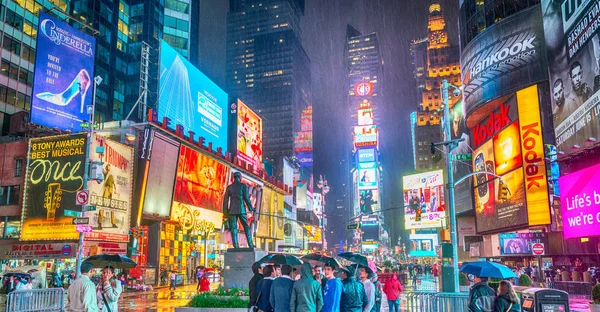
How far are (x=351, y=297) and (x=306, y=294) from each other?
1.05 m

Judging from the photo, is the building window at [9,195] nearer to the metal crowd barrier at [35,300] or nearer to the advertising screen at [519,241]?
the metal crowd barrier at [35,300]

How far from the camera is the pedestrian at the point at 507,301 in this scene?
9.07m

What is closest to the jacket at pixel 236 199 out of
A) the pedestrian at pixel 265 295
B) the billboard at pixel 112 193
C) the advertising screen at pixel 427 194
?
the pedestrian at pixel 265 295

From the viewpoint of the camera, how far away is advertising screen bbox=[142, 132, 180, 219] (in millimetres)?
44409

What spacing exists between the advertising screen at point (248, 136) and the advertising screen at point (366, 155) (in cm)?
6929

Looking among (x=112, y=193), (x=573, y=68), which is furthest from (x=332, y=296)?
(x=112, y=193)

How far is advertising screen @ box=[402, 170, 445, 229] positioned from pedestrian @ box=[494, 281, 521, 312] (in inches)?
2318

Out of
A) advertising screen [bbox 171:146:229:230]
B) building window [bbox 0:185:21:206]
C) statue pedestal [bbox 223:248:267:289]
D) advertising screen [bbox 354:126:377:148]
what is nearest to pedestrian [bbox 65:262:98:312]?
statue pedestal [bbox 223:248:267:289]

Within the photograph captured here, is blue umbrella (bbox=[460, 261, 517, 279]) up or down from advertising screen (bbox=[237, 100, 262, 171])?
down

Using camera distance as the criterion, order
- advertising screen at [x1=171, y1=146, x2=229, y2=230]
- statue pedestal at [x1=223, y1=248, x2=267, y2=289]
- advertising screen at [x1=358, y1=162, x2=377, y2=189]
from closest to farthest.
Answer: statue pedestal at [x1=223, y1=248, x2=267, y2=289] < advertising screen at [x1=171, y1=146, x2=229, y2=230] < advertising screen at [x1=358, y1=162, x2=377, y2=189]

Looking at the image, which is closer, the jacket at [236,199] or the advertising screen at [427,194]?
the jacket at [236,199]

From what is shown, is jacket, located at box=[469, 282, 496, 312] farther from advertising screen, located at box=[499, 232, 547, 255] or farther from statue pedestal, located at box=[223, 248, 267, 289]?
advertising screen, located at box=[499, 232, 547, 255]

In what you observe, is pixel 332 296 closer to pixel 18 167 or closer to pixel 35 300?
pixel 35 300

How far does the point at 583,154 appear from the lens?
31.6 meters
